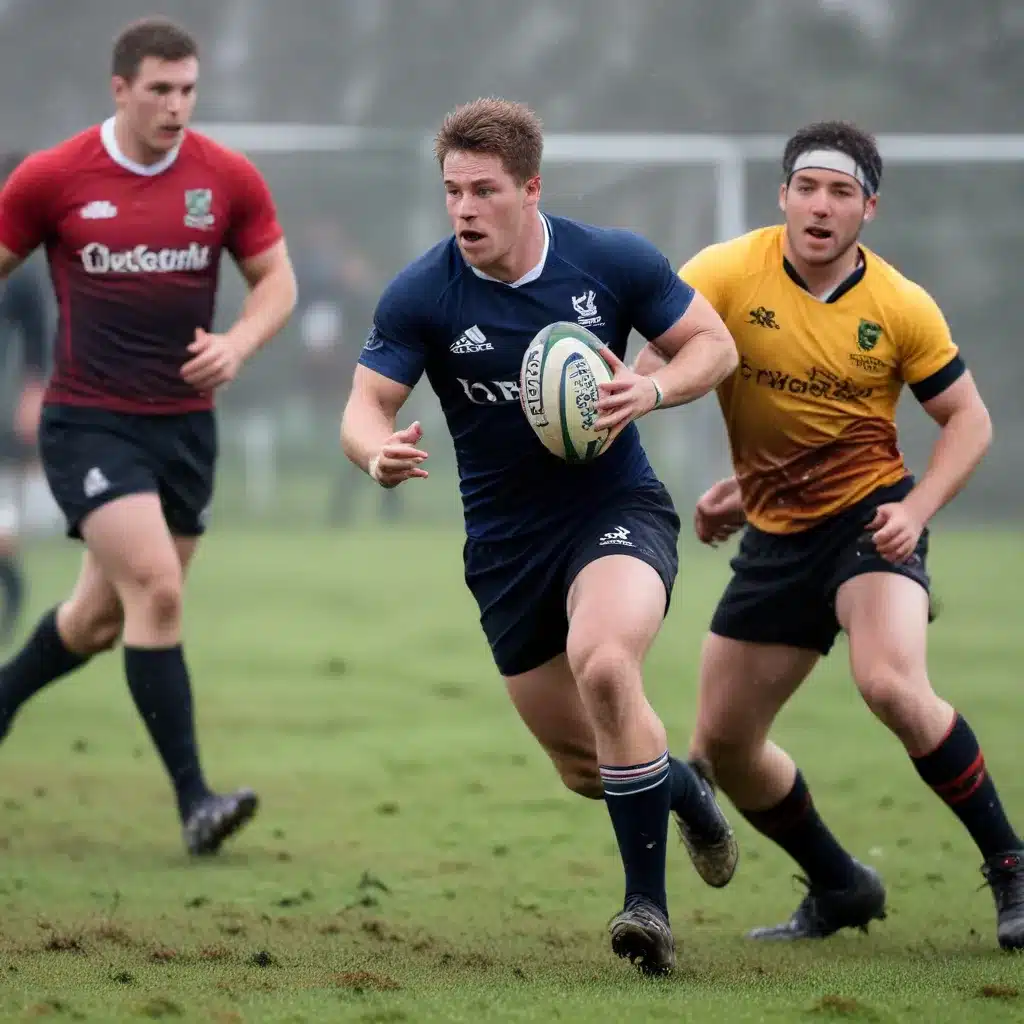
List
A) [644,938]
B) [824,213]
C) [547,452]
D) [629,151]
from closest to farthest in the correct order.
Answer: [644,938] → [547,452] → [824,213] → [629,151]

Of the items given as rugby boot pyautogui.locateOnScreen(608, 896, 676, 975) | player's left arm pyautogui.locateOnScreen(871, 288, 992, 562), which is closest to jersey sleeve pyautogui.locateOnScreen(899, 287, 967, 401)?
player's left arm pyautogui.locateOnScreen(871, 288, 992, 562)

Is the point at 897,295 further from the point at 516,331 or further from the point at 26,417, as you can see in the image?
the point at 26,417

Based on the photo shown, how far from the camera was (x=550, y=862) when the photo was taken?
20.9ft

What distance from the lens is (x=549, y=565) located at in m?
5.04

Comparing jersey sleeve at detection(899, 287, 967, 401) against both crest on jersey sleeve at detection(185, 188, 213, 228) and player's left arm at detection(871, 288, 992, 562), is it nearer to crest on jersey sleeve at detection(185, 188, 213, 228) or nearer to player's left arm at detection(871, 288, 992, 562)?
player's left arm at detection(871, 288, 992, 562)

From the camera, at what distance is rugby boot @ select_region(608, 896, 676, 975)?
4430mm

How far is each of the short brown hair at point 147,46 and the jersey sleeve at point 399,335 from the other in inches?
75.4

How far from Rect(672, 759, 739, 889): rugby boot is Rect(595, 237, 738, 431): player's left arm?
3.58 ft

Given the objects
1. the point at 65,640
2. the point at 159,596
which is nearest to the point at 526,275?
the point at 159,596

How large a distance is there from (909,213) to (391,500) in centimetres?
567

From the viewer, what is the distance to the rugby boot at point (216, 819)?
6.32 m

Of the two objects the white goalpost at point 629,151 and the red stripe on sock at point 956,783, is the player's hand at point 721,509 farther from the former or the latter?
the white goalpost at point 629,151

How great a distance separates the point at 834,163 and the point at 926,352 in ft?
1.90

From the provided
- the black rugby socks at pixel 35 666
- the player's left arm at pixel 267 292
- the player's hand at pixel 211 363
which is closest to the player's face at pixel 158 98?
the player's left arm at pixel 267 292
